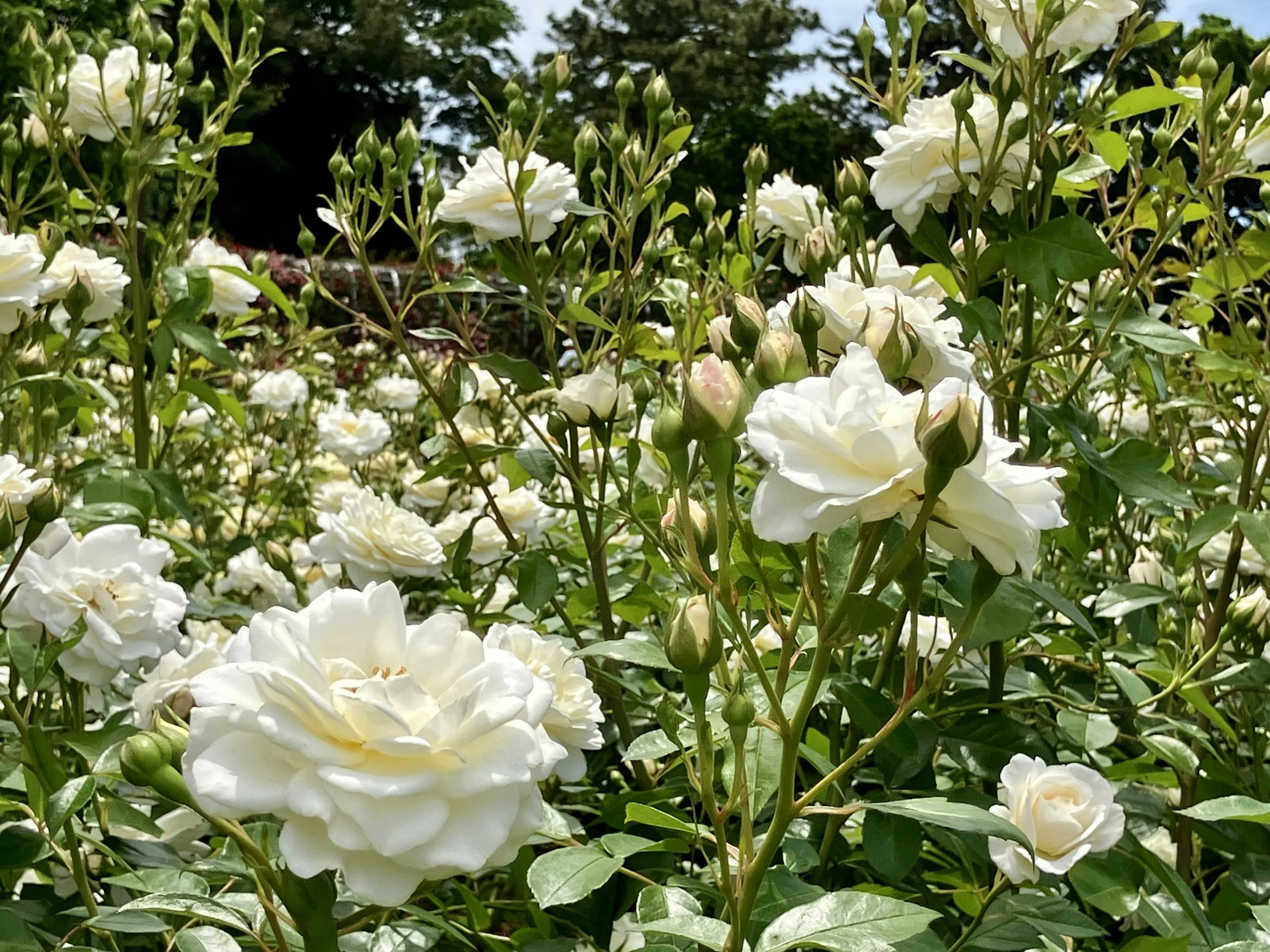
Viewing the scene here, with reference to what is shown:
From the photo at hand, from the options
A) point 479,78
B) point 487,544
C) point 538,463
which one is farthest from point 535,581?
point 479,78

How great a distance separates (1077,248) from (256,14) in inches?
45.6

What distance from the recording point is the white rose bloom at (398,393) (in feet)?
7.93

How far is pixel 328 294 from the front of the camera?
1432mm

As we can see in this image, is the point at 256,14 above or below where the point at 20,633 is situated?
above

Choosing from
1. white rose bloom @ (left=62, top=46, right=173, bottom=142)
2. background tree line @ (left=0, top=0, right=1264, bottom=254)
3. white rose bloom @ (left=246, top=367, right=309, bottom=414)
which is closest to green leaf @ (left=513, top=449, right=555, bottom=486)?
white rose bloom @ (left=62, top=46, right=173, bottom=142)

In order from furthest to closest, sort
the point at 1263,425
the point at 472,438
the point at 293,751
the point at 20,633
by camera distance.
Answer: the point at 472,438
the point at 1263,425
the point at 20,633
the point at 293,751

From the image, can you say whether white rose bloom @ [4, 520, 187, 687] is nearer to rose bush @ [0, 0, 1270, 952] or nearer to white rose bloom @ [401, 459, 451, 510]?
rose bush @ [0, 0, 1270, 952]

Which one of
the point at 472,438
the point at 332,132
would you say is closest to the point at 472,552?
the point at 472,438

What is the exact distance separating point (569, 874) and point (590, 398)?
537 mm

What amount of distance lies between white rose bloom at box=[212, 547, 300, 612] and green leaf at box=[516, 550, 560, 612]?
704 mm

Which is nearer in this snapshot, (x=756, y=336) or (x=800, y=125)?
(x=756, y=336)

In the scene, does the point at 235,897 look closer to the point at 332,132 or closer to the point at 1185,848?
the point at 1185,848

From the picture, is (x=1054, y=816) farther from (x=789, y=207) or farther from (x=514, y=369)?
(x=789, y=207)

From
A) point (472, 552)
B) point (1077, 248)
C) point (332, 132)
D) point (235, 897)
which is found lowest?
point (332, 132)
